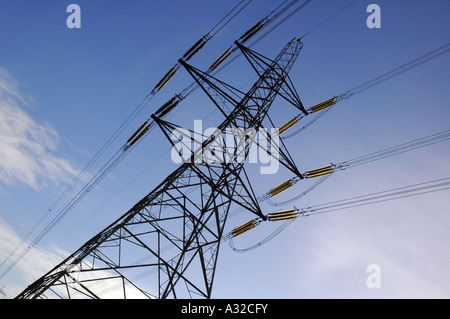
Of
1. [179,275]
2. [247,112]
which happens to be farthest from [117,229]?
[247,112]

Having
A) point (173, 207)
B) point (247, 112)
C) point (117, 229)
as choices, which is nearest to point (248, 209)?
point (173, 207)

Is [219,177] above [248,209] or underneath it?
above

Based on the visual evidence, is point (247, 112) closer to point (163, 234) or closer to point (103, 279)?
point (163, 234)

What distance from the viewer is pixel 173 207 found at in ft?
36.6
